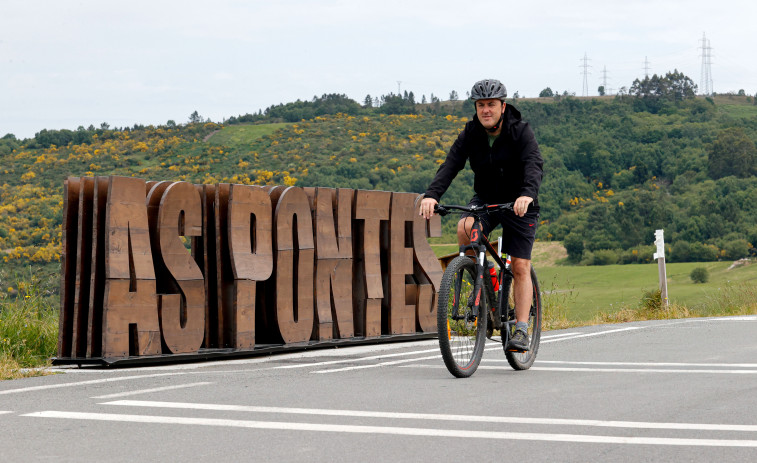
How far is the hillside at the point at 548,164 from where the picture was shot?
94.1 meters

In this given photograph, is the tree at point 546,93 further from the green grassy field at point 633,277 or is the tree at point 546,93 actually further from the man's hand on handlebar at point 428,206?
the man's hand on handlebar at point 428,206

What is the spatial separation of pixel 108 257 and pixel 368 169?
88.2m

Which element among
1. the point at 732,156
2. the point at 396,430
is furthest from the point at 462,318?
the point at 732,156

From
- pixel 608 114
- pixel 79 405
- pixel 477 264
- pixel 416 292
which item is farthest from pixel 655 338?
pixel 608 114

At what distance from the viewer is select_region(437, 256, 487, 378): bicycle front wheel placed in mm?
6934

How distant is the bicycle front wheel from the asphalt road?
162 mm

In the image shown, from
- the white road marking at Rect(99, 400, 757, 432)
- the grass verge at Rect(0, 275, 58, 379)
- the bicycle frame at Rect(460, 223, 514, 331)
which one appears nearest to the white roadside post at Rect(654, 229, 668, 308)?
the bicycle frame at Rect(460, 223, 514, 331)

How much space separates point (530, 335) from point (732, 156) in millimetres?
105558

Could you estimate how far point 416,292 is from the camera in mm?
12266

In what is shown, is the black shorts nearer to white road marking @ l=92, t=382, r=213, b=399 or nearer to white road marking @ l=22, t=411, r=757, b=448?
white road marking @ l=92, t=382, r=213, b=399

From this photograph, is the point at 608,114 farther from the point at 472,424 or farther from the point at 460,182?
the point at 472,424

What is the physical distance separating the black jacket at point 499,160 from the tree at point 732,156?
104683 millimetres

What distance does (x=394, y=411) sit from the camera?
5.61 meters

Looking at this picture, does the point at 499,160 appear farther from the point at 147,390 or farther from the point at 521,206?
the point at 147,390
